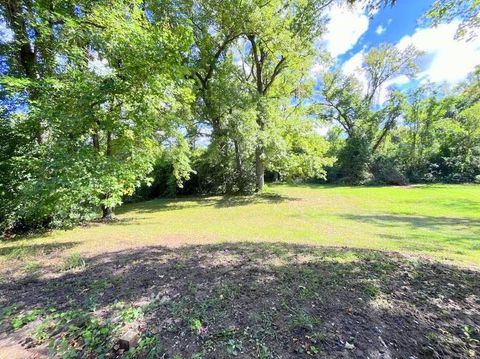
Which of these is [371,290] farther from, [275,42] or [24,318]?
[275,42]

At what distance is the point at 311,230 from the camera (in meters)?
7.86

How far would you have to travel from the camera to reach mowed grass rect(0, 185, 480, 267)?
570 cm

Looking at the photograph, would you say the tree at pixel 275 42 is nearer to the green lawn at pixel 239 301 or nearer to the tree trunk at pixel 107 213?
the tree trunk at pixel 107 213

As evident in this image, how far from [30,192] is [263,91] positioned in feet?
48.0

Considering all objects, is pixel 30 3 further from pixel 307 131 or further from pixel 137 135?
pixel 307 131

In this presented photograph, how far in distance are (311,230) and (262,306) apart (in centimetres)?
544

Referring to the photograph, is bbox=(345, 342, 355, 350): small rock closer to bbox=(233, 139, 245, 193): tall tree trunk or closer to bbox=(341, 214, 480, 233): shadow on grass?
bbox=(341, 214, 480, 233): shadow on grass

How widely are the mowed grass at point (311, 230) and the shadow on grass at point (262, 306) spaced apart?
1770 mm

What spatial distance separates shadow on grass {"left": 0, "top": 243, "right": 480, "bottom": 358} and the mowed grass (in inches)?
69.7

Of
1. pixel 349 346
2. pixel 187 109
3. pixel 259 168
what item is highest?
pixel 187 109

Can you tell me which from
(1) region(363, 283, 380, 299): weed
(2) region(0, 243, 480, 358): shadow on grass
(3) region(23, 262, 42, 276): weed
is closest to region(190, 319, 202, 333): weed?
(2) region(0, 243, 480, 358): shadow on grass

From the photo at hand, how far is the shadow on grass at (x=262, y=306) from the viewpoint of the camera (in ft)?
7.37

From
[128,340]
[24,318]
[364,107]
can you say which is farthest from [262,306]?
[364,107]

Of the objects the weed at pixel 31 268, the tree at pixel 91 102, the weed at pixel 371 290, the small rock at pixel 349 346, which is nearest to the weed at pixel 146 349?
the small rock at pixel 349 346
